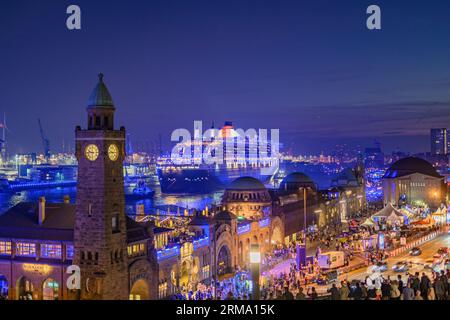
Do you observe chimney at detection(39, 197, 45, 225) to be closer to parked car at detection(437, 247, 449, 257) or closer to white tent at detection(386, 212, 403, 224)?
parked car at detection(437, 247, 449, 257)

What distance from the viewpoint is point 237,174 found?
164500 mm

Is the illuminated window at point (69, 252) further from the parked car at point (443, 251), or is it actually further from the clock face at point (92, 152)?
the parked car at point (443, 251)

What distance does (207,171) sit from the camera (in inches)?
6181

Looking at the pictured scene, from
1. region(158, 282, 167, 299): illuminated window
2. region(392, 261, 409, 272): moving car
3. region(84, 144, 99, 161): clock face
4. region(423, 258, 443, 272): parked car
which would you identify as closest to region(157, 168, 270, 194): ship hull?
region(423, 258, 443, 272): parked car

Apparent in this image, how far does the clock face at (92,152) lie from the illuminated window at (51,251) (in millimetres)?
5298

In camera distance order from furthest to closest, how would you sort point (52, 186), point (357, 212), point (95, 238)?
1. point (52, 186)
2. point (357, 212)
3. point (95, 238)

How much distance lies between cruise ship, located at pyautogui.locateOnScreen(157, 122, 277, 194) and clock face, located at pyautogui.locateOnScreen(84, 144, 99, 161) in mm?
123602

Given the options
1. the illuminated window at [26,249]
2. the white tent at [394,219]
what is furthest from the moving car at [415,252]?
the illuminated window at [26,249]

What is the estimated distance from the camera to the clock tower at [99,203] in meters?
28.7
